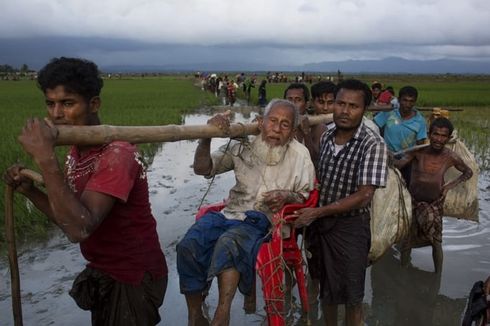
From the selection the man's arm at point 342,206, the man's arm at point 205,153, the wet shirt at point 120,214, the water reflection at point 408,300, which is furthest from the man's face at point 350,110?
the water reflection at point 408,300

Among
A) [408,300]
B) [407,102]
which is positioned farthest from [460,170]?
[408,300]

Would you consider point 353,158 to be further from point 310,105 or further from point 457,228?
point 457,228

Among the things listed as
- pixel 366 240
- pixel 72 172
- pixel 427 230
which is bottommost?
pixel 427 230

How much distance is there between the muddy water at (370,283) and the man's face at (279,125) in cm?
156

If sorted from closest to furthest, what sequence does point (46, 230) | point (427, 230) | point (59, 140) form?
point (59, 140) → point (427, 230) → point (46, 230)

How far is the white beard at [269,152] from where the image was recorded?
3.01 m

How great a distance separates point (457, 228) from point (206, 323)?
3869 millimetres

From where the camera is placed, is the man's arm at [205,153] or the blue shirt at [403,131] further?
the blue shirt at [403,131]

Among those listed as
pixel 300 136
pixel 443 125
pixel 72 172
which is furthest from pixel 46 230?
pixel 443 125

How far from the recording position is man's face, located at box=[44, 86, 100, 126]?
1.88 m

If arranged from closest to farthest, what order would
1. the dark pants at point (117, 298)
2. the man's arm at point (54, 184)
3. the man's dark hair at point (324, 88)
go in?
the man's arm at point (54, 184), the dark pants at point (117, 298), the man's dark hair at point (324, 88)

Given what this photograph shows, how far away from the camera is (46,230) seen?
18.2ft

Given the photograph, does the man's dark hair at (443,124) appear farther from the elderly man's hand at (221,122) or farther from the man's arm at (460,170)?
the elderly man's hand at (221,122)

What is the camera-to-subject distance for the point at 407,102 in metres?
5.20
